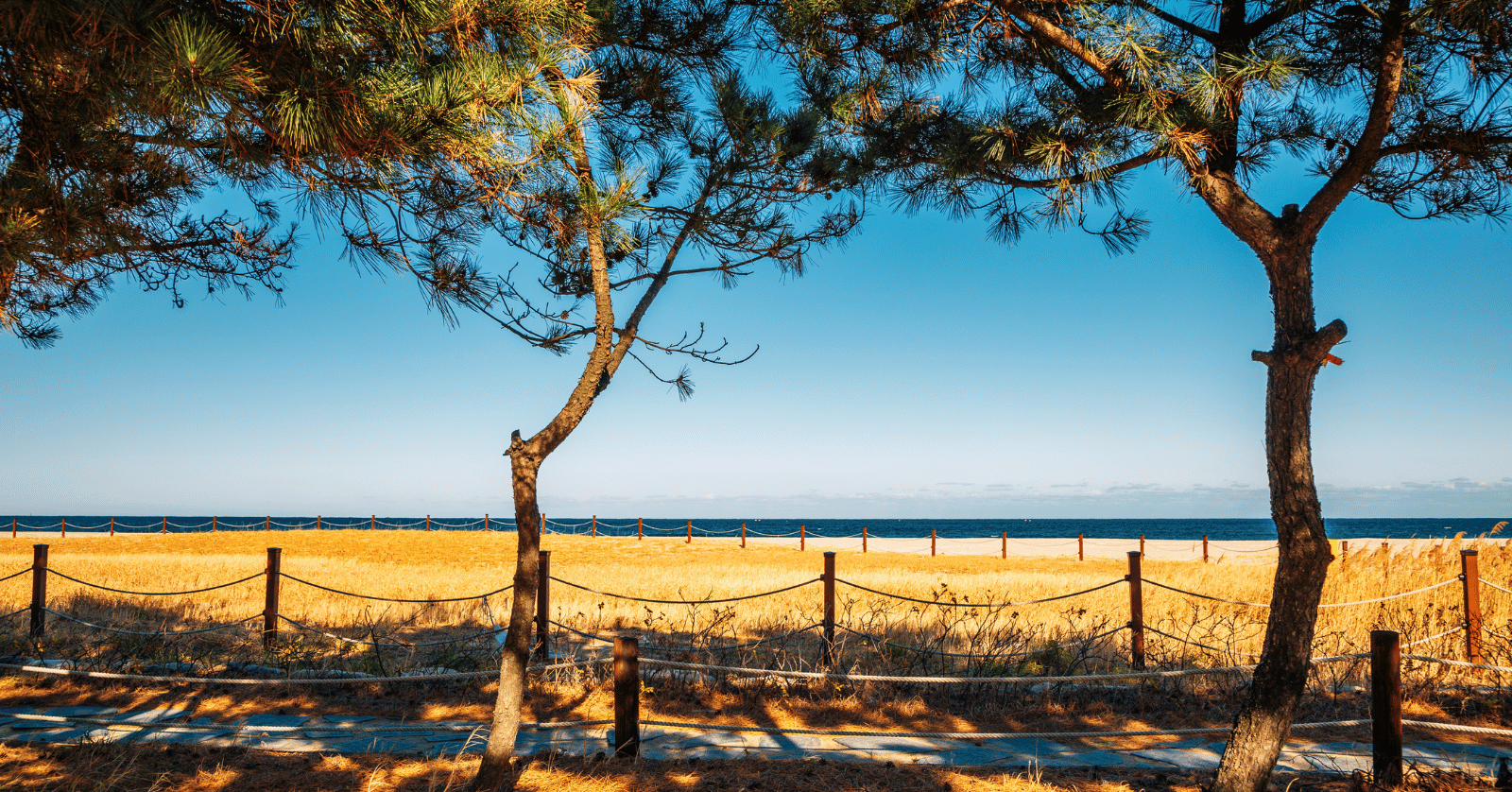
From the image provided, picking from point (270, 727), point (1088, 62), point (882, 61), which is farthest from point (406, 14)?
point (270, 727)

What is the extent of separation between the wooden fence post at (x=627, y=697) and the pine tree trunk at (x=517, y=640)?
64cm

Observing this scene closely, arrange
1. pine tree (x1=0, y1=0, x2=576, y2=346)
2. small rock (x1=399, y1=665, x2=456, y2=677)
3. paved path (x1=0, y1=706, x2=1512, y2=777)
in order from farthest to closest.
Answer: small rock (x1=399, y1=665, x2=456, y2=677) → paved path (x1=0, y1=706, x2=1512, y2=777) → pine tree (x1=0, y1=0, x2=576, y2=346)

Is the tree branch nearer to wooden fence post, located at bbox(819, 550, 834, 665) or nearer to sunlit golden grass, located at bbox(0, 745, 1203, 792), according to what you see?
sunlit golden grass, located at bbox(0, 745, 1203, 792)

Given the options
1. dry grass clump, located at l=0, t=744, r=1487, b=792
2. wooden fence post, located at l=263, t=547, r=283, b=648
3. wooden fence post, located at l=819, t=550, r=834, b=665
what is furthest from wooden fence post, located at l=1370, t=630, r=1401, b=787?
wooden fence post, located at l=263, t=547, r=283, b=648

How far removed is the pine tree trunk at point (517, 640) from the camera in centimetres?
390

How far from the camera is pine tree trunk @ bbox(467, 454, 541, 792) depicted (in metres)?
3.90

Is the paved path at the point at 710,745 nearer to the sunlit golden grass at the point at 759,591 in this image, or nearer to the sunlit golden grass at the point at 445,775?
the sunlit golden grass at the point at 445,775

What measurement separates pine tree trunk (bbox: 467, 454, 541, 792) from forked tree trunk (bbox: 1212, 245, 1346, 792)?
3.51 meters

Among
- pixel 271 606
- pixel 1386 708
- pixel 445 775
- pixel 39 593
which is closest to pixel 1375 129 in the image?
pixel 1386 708

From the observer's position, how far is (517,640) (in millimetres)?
4078

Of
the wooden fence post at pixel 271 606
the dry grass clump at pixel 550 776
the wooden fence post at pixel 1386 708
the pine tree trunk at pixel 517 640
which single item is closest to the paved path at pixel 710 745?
the dry grass clump at pixel 550 776

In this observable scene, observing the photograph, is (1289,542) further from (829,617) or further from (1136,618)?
(829,617)

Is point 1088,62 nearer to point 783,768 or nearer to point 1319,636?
point 783,768

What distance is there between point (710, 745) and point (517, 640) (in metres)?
1.73
